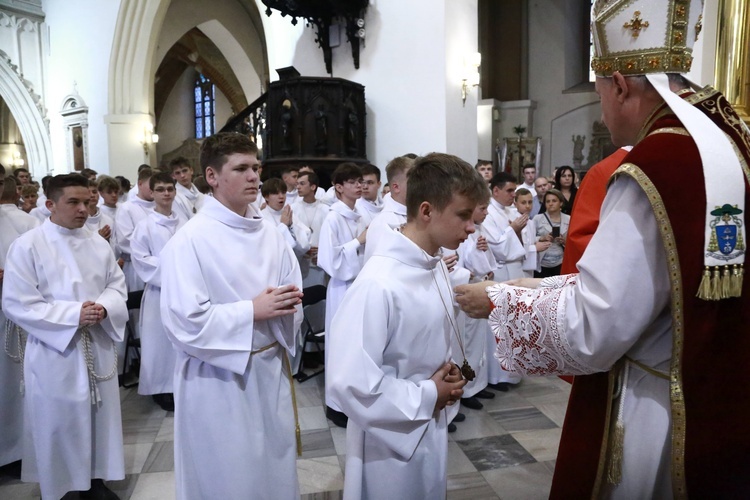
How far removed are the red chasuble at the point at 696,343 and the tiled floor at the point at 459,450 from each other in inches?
78.4

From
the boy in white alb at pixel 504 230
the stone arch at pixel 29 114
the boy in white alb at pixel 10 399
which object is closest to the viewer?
the boy in white alb at pixel 10 399

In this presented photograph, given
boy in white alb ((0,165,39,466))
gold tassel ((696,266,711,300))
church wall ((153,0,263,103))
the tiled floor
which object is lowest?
the tiled floor

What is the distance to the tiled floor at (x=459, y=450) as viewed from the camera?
10.9 ft

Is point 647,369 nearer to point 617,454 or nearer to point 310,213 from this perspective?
point 617,454

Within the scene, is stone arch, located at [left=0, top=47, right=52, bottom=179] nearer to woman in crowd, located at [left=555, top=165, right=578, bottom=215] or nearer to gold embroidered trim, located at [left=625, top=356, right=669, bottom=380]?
woman in crowd, located at [left=555, top=165, right=578, bottom=215]

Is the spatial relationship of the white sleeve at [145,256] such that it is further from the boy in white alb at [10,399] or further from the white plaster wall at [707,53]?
the white plaster wall at [707,53]

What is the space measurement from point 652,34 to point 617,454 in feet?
3.85

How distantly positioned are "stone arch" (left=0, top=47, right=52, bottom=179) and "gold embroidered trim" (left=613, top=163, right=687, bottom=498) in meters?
19.0

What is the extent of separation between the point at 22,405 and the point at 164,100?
2382 centimetres

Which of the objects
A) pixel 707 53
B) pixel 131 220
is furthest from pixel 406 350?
pixel 131 220

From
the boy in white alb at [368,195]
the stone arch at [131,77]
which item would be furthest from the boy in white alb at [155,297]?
the stone arch at [131,77]

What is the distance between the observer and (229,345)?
2350 mm

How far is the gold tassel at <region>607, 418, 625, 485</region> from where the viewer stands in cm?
152

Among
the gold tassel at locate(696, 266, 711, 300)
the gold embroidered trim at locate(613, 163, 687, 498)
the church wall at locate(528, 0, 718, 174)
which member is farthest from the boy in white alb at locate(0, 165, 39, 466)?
the church wall at locate(528, 0, 718, 174)
